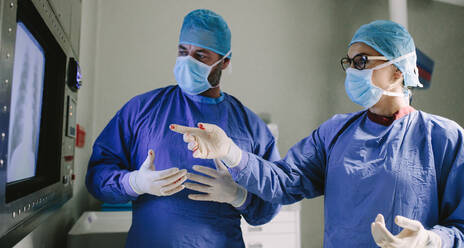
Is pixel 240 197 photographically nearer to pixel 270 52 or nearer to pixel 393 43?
pixel 393 43

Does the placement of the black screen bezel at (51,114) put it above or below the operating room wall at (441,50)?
below

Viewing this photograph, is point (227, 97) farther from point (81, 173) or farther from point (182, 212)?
point (81, 173)

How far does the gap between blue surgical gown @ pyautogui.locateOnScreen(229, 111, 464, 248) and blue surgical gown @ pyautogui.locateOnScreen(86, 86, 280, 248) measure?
167mm

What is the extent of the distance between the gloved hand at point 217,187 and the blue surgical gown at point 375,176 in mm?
118

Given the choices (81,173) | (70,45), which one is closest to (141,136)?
(70,45)

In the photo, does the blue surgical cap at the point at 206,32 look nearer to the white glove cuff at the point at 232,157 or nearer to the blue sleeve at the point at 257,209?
the white glove cuff at the point at 232,157

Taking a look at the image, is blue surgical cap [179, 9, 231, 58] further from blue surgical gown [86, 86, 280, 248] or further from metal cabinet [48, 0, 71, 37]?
metal cabinet [48, 0, 71, 37]

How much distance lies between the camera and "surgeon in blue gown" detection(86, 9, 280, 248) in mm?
1201

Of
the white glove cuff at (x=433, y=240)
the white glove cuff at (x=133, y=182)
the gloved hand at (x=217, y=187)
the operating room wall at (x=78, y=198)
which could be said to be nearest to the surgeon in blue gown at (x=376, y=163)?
the white glove cuff at (x=433, y=240)

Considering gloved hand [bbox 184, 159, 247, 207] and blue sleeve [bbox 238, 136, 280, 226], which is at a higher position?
gloved hand [bbox 184, 159, 247, 207]

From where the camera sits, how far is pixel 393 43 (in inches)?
48.7

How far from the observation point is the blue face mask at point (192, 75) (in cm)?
135

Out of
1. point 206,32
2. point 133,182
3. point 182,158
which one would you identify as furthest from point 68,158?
point 206,32

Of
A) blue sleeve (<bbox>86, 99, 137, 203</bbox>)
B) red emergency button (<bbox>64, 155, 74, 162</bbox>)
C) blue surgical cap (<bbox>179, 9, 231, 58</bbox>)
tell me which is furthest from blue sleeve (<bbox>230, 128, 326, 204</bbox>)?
red emergency button (<bbox>64, 155, 74, 162</bbox>)
